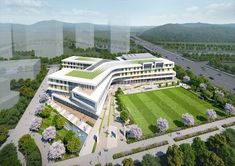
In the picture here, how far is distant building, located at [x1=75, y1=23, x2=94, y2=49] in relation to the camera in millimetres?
111688

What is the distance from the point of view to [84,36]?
377 feet

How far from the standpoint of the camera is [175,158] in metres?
24.2

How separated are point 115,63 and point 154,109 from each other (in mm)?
18323

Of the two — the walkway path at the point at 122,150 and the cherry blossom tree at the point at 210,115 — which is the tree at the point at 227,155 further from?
the cherry blossom tree at the point at 210,115

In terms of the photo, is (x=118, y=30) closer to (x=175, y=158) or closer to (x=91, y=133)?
(x=91, y=133)

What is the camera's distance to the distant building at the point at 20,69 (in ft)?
203

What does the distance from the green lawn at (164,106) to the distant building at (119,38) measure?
53.7 meters

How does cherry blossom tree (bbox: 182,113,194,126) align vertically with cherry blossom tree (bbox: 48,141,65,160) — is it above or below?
above

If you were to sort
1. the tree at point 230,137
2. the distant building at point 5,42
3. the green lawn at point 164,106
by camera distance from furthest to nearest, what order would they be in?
the distant building at point 5,42 < the green lawn at point 164,106 < the tree at point 230,137

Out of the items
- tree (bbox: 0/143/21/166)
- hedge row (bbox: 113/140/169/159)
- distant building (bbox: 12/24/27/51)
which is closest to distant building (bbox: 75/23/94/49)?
distant building (bbox: 12/24/27/51)

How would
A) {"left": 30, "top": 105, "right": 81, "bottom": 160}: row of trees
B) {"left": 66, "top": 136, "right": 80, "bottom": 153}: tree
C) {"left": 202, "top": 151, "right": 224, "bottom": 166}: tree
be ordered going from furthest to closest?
{"left": 66, "top": 136, "right": 80, "bottom": 153}: tree → {"left": 30, "top": 105, "right": 81, "bottom": 160}: row of trees → {"left": 202, "top": 151, "right": 224, "bottom": 166}: tree

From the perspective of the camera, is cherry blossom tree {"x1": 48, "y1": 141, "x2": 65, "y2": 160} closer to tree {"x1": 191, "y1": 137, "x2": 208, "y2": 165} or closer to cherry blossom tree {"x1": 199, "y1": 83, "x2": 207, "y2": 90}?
tree {"x1": 191, "y1": 137, "x2": 208, "y2": 165}

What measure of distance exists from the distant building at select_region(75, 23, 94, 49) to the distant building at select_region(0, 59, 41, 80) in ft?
131

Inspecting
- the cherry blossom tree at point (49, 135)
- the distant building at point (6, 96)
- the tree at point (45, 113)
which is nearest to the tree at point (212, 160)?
the cherry blossom tree at point (49, 135)
